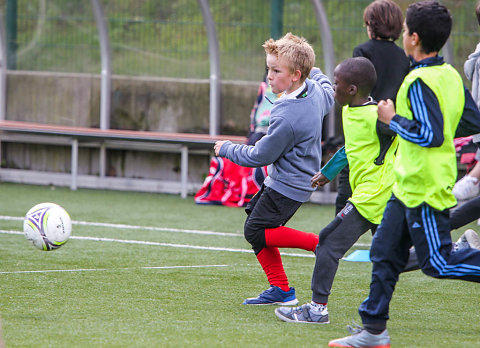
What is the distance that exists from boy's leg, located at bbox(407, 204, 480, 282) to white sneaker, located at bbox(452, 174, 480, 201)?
17.2ft

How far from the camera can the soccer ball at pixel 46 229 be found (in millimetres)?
5270

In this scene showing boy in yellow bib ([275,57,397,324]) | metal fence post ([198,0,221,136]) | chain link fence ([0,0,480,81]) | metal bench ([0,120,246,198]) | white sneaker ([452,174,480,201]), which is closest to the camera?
boy in yellow bib ([275,57,397,324])

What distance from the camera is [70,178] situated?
11.8m

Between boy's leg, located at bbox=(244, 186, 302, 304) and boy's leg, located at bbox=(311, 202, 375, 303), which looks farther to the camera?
boy's leg, located at bbox=(244, 186, 302, 304)

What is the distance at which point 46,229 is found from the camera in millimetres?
5266

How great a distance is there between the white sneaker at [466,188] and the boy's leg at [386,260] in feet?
17.3

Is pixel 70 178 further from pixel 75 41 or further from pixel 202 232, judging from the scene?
pixel 202 232

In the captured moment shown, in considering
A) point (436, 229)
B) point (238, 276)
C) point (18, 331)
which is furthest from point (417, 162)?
point (238, 276)

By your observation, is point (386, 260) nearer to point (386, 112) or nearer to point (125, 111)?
point (386, 112)

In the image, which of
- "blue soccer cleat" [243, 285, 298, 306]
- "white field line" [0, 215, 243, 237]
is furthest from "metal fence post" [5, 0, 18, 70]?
"blue soccer cleat" [243, 285, 298, 306]

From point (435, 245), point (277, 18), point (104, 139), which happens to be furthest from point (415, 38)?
point (104, 139)

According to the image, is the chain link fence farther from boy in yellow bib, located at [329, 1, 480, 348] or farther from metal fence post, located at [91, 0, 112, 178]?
boy in yellow bib, located at [329, 1, 480, 348]

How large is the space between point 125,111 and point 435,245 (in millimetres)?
8667

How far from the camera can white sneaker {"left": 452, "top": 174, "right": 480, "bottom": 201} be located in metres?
8.78
